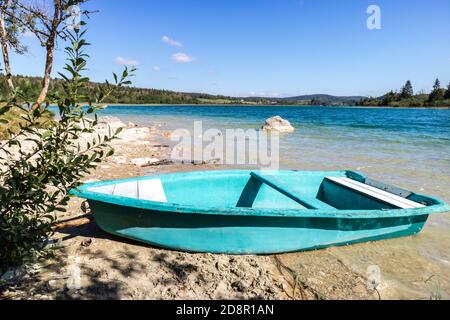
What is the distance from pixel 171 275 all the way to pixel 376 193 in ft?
12.2

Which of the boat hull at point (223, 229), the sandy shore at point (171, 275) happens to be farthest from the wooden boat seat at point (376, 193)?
the sandy shore at point (171, 275)

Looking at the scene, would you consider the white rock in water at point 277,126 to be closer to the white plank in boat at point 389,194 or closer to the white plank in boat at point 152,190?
the white plank in boat at point 389,194

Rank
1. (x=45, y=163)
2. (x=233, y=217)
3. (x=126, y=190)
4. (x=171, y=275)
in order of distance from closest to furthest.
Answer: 1. (x=45, y=163)
2. (x=171, y=275)
3. (x=233, y=217)
4. (x=126, y=190)

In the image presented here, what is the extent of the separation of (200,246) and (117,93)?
2196 millimetres

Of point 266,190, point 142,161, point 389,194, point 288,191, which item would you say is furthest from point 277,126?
point 288,191

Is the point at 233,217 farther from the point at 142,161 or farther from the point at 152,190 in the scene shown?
the point at 142,161

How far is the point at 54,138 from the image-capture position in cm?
251

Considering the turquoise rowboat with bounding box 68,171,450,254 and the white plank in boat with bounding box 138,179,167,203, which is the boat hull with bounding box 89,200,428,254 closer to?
the turquoise rowboat with bounding box 68,171,450,254

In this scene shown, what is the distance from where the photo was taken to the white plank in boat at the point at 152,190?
4332mm

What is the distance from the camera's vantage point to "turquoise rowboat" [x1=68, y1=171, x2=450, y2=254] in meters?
3.57

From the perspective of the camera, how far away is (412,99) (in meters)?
103

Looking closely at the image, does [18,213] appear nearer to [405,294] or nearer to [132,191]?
[132,191]

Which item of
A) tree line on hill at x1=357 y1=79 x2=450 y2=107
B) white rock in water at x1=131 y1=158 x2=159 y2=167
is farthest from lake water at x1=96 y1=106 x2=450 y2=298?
tree line on hill at x1=357 y1=79 x2=450 y2=107
